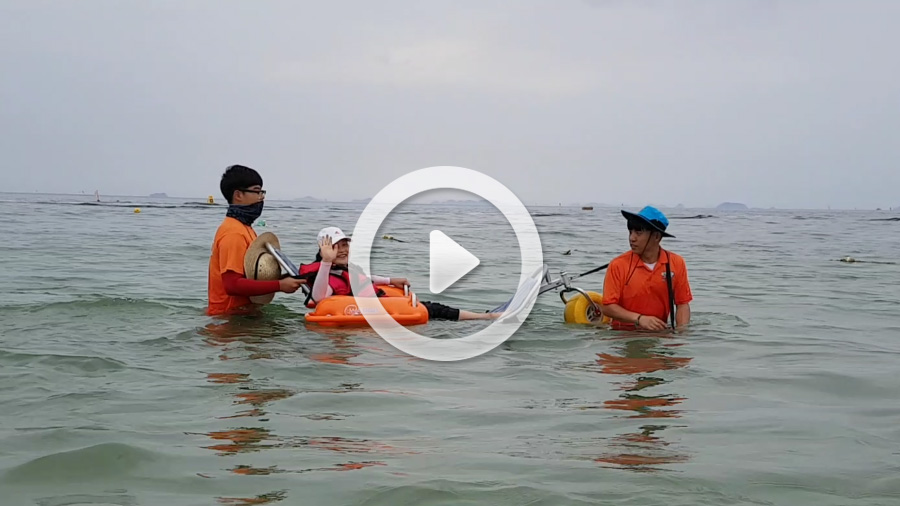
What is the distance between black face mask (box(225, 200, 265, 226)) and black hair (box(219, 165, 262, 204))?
148 mm

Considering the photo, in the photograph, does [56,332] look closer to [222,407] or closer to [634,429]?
[222,407]

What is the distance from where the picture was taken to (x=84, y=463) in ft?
15.3

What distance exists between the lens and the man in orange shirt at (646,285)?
30.3 ft

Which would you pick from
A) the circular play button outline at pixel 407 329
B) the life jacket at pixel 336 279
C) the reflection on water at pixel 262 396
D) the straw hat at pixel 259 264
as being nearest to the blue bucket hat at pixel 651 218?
the circular play button outline at pixel 407 329

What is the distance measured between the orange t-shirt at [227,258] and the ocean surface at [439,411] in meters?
0.31

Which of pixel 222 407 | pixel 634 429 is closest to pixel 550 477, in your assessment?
pixel 634 429

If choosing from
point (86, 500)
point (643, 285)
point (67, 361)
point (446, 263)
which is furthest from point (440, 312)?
point (446, 263)

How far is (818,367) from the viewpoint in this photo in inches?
310

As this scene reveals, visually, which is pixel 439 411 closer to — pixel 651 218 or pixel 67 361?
pixel 67 361

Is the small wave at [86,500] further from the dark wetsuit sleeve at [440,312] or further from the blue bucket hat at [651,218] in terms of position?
the dark wetsuit sleeve at [440,312]

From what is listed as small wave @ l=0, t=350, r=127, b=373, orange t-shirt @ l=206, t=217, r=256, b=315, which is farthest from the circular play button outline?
small wave @ l=0, t=350, r=127, b=373

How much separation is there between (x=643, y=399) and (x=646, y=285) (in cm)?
300

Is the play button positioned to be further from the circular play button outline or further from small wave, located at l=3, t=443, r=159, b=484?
small wave, located at l=3, t=443, r=159, b=484

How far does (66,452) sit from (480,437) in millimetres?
2517
